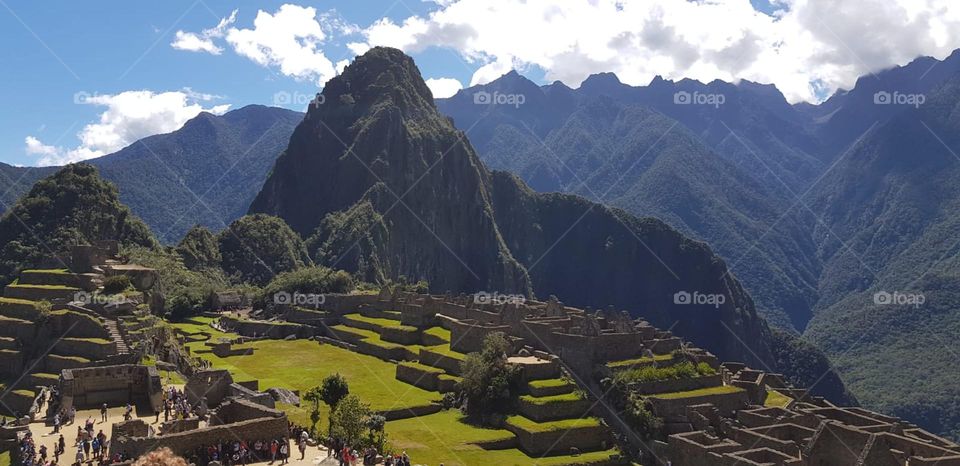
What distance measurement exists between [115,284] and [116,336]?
13240 millimetres

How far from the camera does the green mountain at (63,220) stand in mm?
86000

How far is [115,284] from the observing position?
2290 inches

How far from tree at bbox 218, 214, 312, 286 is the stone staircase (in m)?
72.7

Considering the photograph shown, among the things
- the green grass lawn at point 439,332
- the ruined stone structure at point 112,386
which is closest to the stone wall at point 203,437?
the ruined stone structure at point 112,386

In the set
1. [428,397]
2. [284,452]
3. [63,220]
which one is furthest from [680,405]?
[63,220]

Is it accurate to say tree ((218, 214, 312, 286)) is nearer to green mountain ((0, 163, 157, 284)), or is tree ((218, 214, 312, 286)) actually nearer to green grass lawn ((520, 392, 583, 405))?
green mountain ((0, 163, 157, 284))

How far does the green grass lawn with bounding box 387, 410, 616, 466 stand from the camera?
1503 inches

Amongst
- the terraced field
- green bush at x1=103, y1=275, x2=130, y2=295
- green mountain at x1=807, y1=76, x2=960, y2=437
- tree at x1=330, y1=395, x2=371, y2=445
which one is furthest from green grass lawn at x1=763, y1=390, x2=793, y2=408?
green mountain at x1=807, y1=76, x2=960, y2=437

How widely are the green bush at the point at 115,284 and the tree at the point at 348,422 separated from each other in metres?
32.7

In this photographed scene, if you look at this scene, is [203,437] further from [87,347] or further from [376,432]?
[87,347]

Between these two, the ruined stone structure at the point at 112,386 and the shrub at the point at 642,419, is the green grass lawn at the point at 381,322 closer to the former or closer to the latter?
the shrub at the point at 642,419

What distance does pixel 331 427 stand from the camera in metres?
31.5

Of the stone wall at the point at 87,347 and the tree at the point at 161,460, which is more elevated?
the tree at the point at 161,460

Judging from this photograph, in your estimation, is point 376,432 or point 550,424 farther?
point 550,424
